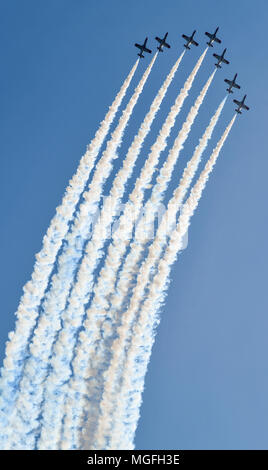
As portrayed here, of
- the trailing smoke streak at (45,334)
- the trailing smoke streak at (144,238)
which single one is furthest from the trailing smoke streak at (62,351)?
the trailing smoke streak at (144,238)

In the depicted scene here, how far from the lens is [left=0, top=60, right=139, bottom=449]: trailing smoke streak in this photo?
4481cm

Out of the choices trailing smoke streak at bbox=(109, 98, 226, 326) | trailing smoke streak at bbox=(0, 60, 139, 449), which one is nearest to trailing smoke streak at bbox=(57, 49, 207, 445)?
trailing smoke streak at bbox=(109, 98, 226, 326)

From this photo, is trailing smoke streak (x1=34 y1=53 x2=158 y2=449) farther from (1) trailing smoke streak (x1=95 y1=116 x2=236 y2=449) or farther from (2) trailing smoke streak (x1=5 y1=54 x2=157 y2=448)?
(1) trailing smoke streak (x1=95 y1=116 x2=236 y2=449)

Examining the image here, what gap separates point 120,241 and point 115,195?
130 inches

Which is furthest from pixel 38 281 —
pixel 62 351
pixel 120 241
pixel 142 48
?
pixel 142 48

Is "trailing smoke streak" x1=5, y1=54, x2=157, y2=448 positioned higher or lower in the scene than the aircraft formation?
lower

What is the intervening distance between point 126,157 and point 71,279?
32.9ft

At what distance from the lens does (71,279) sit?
47.4 meters

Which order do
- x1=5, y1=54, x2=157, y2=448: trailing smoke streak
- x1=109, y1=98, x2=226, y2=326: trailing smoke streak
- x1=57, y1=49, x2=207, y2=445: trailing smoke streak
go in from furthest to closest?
1. x1=109, y1=98, x2=226, y2=326: trailing smoke streak
2. x1=57, y1=49, x2=207, y2=445: trailing smoke streak
3. x1=5, y1=54, x2=157, y2=448: trailing smoke streak

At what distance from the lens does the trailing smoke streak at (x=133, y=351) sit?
44875mm

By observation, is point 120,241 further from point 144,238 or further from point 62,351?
point 62,351

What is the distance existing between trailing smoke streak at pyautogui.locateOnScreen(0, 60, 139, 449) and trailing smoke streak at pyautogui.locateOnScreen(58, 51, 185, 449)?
204 centimetres
